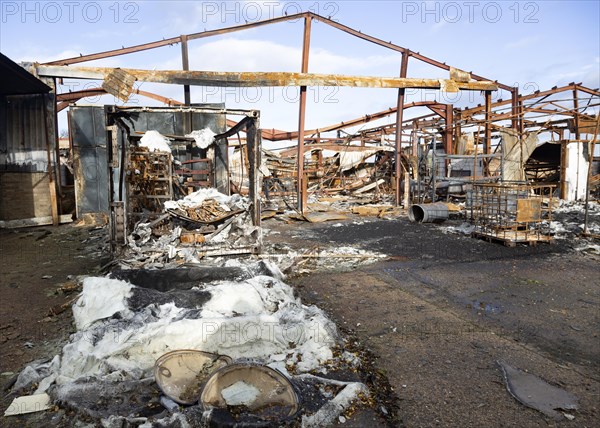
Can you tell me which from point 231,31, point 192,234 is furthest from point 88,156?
point 192,234

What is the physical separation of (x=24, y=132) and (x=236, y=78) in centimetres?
675

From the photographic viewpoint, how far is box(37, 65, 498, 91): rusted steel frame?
12016 mm

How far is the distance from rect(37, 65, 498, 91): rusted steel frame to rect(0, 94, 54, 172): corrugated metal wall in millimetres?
1015

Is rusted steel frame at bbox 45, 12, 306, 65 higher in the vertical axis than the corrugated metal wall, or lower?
higher

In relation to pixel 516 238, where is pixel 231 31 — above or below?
above

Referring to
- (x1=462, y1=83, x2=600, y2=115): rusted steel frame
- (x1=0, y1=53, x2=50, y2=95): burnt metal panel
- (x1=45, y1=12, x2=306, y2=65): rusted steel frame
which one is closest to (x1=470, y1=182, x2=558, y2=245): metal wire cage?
(x1=45, y1=12, x2=306, y2=65): rusted steel frame

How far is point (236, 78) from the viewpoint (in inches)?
510

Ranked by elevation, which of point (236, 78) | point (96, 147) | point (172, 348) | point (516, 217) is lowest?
point (172, 348)

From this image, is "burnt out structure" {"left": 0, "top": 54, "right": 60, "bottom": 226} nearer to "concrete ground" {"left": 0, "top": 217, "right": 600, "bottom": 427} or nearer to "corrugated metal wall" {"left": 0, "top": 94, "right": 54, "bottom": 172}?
"corrugated metal wall" {"left": 0, "top": 94, "right": 54, "bottom": 172}

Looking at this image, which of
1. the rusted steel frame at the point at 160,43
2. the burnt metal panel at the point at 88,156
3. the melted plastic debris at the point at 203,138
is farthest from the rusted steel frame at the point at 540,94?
the burnt metal panel at the point at 88,156

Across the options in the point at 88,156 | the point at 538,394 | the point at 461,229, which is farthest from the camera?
the point at 88,156

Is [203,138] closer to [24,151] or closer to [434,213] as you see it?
[24,151]

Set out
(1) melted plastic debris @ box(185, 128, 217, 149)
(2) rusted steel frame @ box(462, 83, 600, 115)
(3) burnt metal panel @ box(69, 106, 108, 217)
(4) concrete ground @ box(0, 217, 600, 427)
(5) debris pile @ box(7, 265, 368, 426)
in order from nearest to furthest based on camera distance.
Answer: (5) debris pile @ box(7, 265, 368, 426)
(4) concrete ground @ box(0, 217, 600, 427)
(1) melted plastic debris @ box(185, 128, 217, 149)
(3) burnt metal panel @ box(69, 106, 108, 217)
(2) rusted steel frame @ box(462, 83, 600, 115)

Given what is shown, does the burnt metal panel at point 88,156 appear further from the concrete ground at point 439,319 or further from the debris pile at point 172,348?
the debris pile at point 172,348
